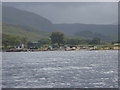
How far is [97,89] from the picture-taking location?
57.8 meters

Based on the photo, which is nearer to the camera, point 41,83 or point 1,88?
point 1,88

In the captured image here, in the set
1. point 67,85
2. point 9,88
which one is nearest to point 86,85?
point 67,85

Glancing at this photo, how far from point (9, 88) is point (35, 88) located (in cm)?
421

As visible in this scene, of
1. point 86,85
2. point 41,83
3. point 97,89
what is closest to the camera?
point 97,89

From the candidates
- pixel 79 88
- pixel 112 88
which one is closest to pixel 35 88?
pixel 79 88

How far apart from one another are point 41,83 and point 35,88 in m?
8.67

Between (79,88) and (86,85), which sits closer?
(79,88)

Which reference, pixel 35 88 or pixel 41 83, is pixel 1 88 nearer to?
pixel 35 88

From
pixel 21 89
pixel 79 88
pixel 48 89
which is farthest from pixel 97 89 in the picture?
pixel 21 89

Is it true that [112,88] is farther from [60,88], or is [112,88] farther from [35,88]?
[35,88]

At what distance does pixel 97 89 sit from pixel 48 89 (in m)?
7.68

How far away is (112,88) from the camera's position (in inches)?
2356

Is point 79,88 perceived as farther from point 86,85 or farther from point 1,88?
point 1,88

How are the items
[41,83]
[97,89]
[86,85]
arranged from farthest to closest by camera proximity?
[41,83] < [86,85] < [97,89]
